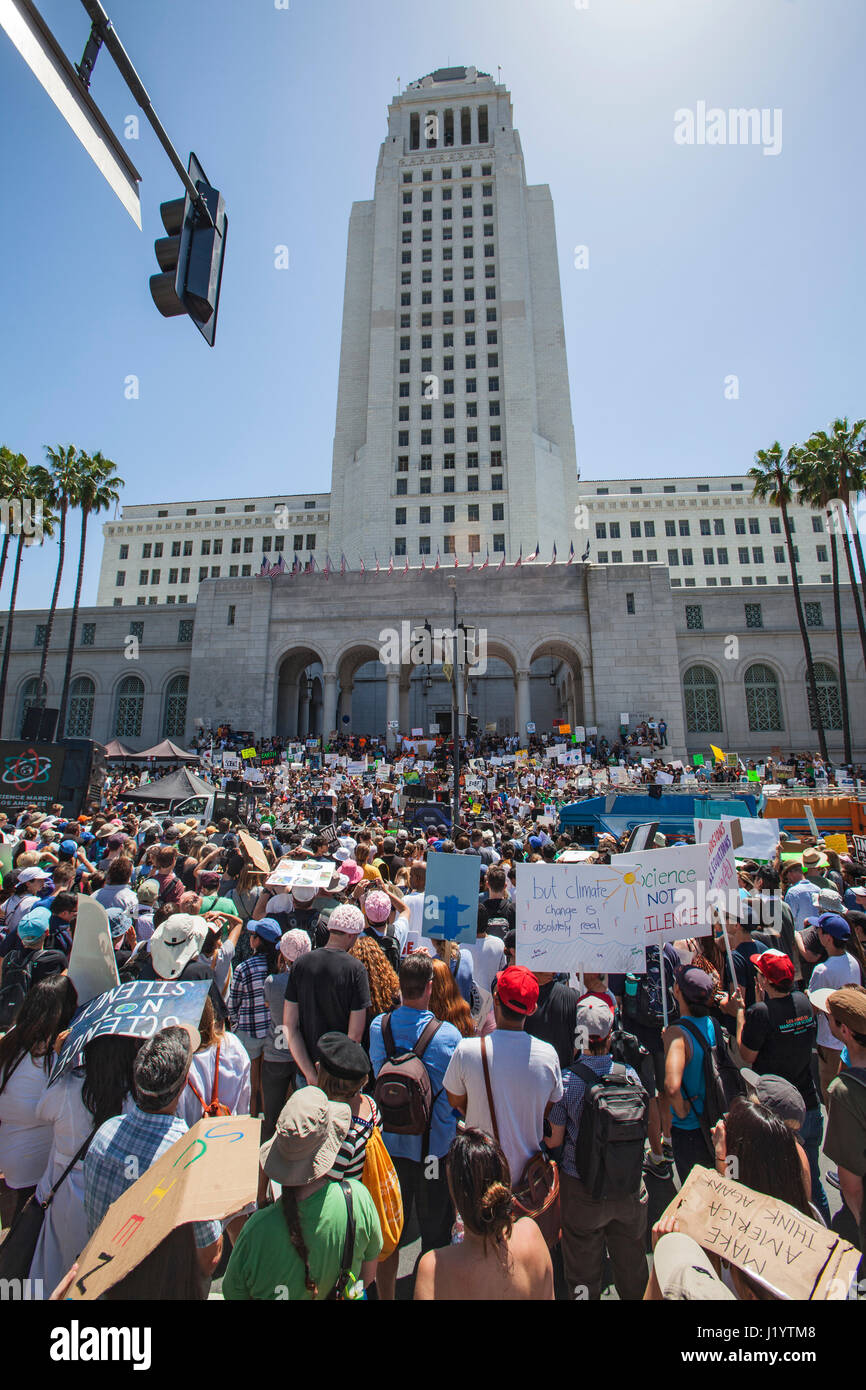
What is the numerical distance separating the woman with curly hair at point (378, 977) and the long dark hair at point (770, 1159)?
2.61 metres

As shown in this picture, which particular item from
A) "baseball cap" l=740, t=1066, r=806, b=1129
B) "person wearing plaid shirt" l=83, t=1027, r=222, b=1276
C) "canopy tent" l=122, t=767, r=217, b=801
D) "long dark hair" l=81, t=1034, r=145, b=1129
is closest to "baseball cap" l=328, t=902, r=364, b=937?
"long dark hair" l=81, t=1034, r=145, b=1129

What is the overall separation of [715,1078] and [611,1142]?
4.31ft

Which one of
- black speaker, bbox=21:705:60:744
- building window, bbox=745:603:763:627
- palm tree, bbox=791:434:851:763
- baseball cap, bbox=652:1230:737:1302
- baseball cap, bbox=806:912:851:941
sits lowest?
baseball cap, bbox=652:1230:737:1302

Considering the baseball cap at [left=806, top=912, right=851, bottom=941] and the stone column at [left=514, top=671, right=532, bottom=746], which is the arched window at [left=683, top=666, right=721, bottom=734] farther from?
the baseball cap at [left=806, top=912, right=851, bottom=941]

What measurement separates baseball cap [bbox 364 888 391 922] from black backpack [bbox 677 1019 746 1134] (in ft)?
8.17

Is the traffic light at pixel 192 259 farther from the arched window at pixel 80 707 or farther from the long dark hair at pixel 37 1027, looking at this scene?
the arched window at pixel 80 707

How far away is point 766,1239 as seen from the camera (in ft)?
7.94

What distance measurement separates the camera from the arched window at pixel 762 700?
3688cm

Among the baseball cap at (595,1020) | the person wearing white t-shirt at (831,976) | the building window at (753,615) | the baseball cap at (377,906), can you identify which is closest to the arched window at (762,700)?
the building window at (753,615)

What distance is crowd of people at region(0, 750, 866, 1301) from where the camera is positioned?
97.5 inches

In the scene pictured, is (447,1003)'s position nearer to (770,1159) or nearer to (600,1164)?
(600,1164)

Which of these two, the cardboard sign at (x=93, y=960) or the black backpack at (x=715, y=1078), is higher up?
the cardboard sign at (x=93, y=960)

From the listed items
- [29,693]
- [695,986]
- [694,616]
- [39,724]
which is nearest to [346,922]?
[695,986]
